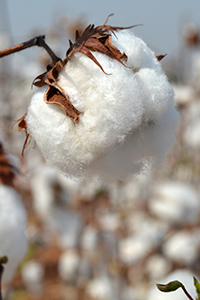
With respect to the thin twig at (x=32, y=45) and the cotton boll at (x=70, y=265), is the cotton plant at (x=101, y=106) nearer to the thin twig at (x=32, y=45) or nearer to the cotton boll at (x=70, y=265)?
the thin twig at (x=32, y=45)

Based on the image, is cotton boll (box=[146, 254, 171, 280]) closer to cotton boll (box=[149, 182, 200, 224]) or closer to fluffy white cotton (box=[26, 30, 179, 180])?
cotton boll (box=[149, 182, 200, 224])

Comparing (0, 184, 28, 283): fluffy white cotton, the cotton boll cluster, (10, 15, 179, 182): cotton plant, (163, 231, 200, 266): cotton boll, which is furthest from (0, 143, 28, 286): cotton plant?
the cotton boll cluster

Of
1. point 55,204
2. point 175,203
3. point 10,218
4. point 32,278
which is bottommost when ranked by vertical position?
point 10,218

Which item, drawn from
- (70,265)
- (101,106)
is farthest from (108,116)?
(70,265)

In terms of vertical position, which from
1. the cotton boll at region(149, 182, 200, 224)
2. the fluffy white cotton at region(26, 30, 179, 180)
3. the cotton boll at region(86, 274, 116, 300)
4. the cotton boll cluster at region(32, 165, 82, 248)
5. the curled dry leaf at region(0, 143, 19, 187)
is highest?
the cotton boll cluster at region(32, 165, 82, 248)

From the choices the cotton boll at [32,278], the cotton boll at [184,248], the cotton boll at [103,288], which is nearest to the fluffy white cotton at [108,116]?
the cotton boll at [184,248]

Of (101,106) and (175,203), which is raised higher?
(175,203)

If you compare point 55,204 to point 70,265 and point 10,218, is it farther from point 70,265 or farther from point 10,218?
point 10,218

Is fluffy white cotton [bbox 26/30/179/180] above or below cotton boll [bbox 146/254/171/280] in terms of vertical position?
below
